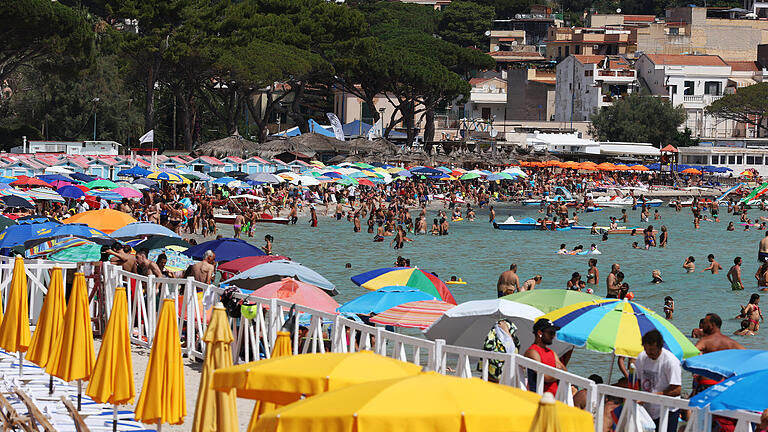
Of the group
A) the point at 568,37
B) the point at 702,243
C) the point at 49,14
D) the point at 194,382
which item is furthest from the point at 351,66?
the point at 194,382

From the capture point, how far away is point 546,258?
112 feet

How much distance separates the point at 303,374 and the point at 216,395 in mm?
1214

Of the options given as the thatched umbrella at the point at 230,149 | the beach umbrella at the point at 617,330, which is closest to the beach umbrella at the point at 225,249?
the beach umbrella at the point at 617,330

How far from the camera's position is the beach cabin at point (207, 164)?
49.5m

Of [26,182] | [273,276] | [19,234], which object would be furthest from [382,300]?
[26,182]

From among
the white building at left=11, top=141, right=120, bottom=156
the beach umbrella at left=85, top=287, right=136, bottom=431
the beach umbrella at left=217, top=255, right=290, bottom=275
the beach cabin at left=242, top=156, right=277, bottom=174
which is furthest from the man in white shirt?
the beach cabin at left=242, top=156, right=277, bottom=174

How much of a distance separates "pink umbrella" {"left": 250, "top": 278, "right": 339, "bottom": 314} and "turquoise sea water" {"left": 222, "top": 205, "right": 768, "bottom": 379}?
622 centimetres

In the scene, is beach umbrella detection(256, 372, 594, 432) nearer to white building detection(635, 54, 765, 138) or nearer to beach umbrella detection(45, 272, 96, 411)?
beach umbrella detection(45, 272, 96, 411)

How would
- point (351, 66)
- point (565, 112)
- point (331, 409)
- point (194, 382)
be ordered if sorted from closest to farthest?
1. point (331, 409)
2. point (194, 382)
3. point (351, 66)
4. point (565, 112)

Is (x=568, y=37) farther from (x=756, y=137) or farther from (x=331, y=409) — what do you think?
(x=331, y=409)

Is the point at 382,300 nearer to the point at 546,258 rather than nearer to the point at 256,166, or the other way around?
the point at 546,258

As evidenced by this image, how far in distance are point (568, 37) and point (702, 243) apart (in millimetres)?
76673

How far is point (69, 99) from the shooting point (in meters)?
57.1

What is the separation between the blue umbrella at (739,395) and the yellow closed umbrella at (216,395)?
3032 millimetres
